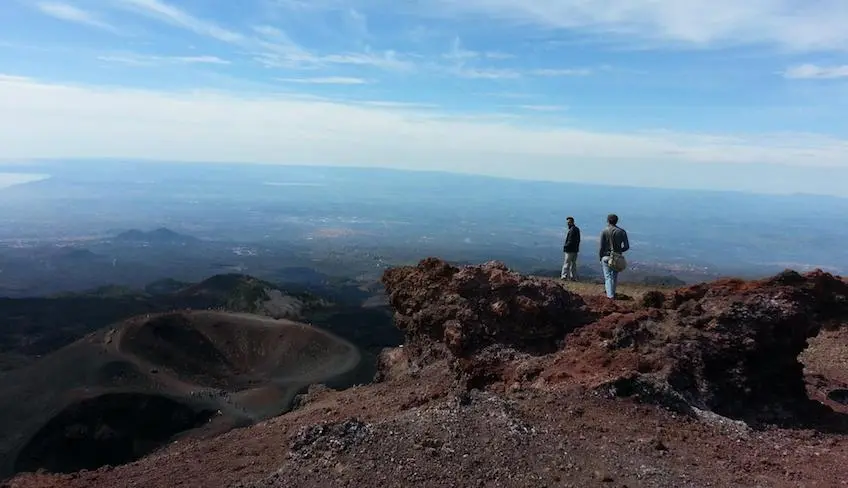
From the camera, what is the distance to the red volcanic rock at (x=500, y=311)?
1360 cm

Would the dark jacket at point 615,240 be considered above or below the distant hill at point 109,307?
above

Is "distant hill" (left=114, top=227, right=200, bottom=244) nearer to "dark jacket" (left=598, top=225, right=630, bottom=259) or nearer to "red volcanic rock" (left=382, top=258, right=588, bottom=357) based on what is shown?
"dark jacket" (left=598, top=225, right=630, bottom=259)

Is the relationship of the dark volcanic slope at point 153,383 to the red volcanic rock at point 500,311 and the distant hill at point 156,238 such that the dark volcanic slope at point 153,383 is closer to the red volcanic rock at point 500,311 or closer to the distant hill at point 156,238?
the red volcanic rock at point 500,311

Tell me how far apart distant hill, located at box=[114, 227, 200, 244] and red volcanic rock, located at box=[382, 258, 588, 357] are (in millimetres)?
187850

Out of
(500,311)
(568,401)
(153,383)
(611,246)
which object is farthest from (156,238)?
(568,401)

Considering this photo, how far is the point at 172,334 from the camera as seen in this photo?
46594mm

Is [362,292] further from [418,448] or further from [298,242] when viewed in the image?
[418,448]

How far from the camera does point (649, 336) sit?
12.3 metres

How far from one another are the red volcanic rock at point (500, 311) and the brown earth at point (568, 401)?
0.03 m

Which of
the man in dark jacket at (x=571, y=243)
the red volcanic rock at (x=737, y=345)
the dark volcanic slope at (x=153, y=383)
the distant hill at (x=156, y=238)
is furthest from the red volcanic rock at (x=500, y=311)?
the distant hill at (x=156, y=238)

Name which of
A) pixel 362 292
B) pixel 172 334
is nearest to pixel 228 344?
pixel 172 334

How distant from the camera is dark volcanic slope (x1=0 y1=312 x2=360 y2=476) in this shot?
32.9 m

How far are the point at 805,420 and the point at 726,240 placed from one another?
18308 cm

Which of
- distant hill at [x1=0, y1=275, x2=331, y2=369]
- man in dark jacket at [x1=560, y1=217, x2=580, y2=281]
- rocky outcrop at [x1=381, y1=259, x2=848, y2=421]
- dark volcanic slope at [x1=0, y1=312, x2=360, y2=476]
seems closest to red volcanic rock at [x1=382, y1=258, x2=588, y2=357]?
rocky outcrop at [x1=381, y1=259, x2=848, y2=421]
